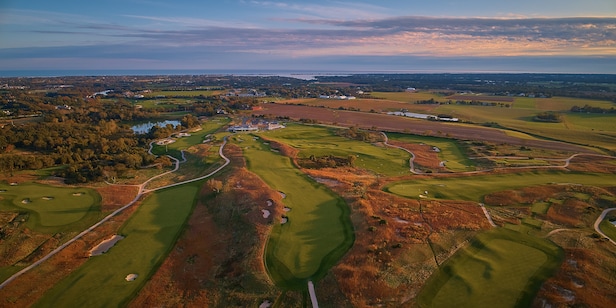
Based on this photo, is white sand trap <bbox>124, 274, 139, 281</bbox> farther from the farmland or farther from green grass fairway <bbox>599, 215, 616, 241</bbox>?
green grass fairway <bbox>599, 215, 616, 241</bbox>

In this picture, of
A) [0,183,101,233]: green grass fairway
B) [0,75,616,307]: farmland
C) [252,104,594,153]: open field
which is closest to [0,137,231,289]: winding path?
[0,75,616,307]: farmland

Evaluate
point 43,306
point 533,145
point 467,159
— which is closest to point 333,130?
point 467,159

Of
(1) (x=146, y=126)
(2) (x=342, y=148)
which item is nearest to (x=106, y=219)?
(2) (x=342, y=148)

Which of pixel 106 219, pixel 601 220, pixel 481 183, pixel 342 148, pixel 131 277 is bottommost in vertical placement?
pixel 131 277

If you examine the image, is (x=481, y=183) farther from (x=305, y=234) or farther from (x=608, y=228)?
(x=305, y=234)

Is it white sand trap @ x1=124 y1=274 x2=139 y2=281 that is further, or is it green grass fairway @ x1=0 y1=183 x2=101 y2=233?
green grass fairway @ x1=0 y1=183 x2=101 y2=233

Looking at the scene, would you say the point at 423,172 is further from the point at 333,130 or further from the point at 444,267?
the point at 333,130
